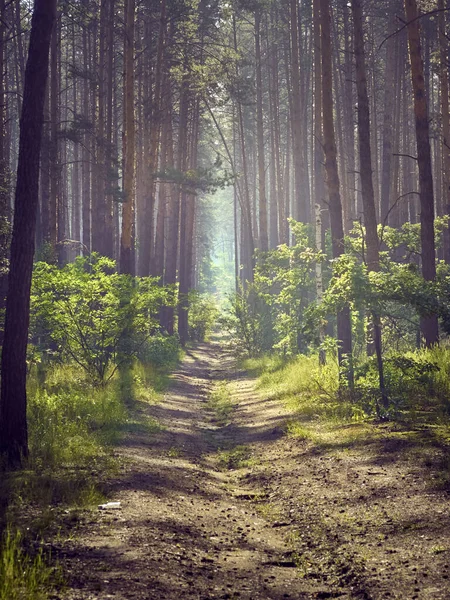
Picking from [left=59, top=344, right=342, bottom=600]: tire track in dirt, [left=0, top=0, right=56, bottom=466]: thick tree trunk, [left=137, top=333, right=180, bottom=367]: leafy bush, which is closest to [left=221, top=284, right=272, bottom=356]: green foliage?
[left=137, top=333, right=180, bottom=367]: leafy bush

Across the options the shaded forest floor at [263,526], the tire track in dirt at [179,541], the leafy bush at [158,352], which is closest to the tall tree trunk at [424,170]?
the shaded forest floor at [263,526]

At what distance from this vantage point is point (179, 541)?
6.88 meters

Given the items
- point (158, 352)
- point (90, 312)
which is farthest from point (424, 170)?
point (158, 352)

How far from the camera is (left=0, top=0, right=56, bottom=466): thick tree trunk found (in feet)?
31.3

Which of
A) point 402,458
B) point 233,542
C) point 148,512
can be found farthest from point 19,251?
point 402,458

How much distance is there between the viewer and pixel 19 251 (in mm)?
9641

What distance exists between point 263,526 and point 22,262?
14.7ft

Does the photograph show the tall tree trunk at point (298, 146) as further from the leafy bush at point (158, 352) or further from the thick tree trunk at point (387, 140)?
the leafy bush at point (158, 352)

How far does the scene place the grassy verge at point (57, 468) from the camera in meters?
5.45

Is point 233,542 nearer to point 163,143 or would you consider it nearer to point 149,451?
point 149,451

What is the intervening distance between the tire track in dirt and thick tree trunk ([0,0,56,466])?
62.1 inches

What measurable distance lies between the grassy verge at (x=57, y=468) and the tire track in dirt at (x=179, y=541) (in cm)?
25

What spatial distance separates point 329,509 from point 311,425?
519 centimetres

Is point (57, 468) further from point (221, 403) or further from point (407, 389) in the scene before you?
point (221, 403)
